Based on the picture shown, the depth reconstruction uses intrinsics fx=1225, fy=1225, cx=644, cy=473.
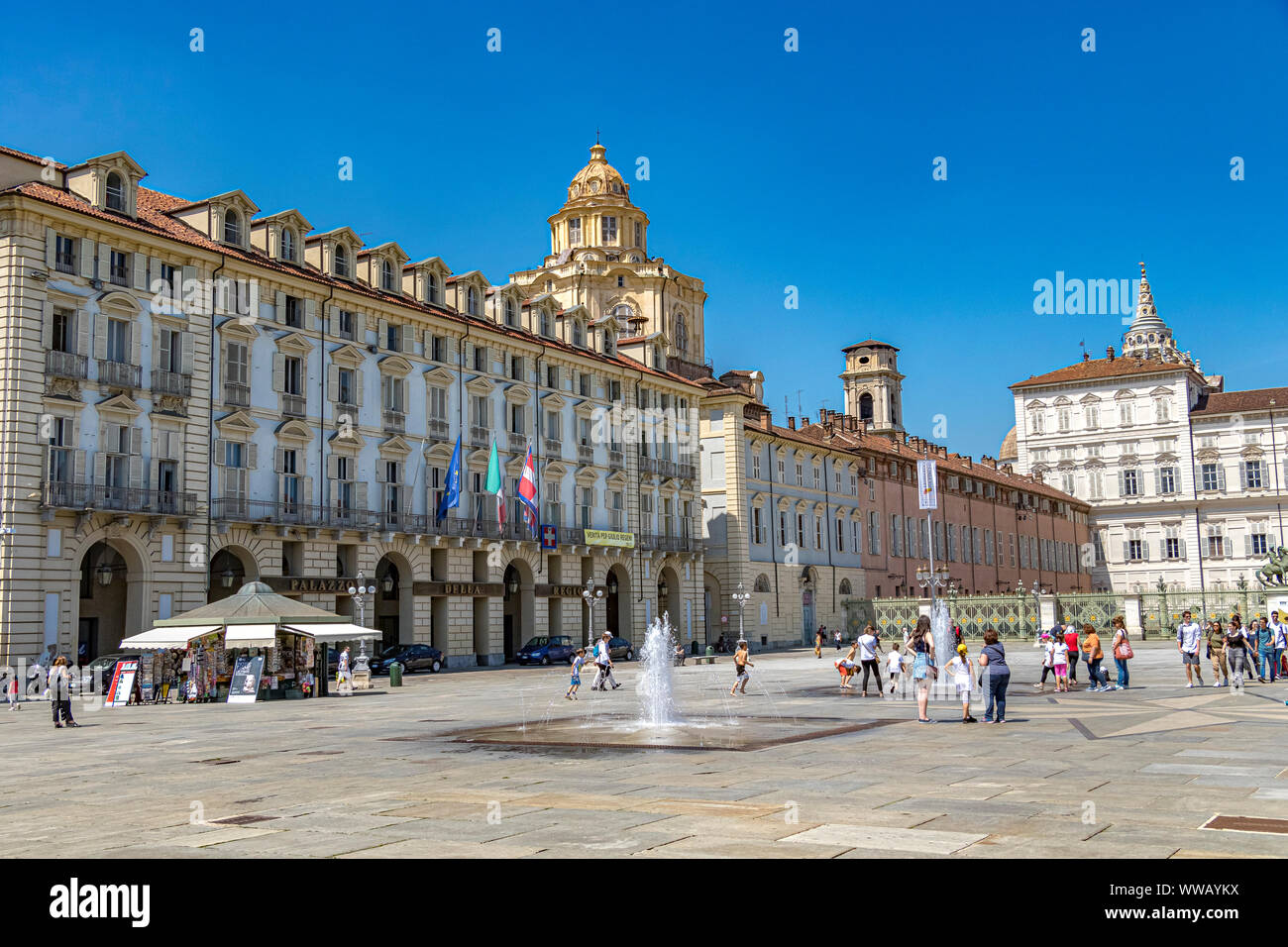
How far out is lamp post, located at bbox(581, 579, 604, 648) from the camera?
60.7m

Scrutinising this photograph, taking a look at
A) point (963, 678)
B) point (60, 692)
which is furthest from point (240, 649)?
point (963, 678)

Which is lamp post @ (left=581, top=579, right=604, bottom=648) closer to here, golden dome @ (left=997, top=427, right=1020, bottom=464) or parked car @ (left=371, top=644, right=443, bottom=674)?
parked car @ (left=371, top=644, right=443, bottom=674)

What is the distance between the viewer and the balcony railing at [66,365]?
39438 mm

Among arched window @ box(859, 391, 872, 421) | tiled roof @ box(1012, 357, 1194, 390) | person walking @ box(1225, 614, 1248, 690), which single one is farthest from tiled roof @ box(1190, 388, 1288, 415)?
person walking @ box(1225, 614, 1248, 690)

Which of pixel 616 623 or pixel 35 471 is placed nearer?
pixel 35 471

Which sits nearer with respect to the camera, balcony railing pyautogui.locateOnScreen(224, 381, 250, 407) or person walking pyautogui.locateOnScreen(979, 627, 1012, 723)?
person walking pyautogui.locateOnScreen(979, 627, 1012, 723)

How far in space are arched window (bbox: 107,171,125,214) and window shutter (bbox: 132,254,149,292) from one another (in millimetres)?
1760

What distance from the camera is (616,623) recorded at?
66375 mm

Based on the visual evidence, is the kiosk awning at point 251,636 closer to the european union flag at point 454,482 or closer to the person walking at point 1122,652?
the european union flag at point 454,482
